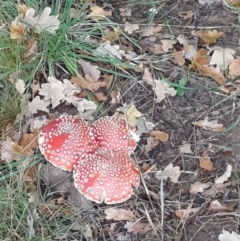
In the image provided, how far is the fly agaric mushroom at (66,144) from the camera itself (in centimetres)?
267

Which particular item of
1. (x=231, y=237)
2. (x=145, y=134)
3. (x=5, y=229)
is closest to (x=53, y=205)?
(x=5, y=229)

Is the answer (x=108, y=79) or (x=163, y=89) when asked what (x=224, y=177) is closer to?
(x=163, y=89)

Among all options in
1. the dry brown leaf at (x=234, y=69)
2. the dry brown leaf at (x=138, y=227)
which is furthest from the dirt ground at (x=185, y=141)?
the dry brown leaf at (x=234, y=69)

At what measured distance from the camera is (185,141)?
122 inches

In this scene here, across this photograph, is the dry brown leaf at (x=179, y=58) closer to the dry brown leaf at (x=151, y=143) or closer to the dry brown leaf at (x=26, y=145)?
the dry brown leaf at (x=151, y=143)

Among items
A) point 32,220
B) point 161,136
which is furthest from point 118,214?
point 161,136

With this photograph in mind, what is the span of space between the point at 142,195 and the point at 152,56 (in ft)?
3.18

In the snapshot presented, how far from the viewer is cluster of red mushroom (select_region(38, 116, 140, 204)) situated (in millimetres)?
2604

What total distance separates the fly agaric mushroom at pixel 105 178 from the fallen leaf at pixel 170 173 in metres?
Answer: 0.31

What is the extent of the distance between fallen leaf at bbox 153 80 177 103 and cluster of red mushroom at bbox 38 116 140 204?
505mm

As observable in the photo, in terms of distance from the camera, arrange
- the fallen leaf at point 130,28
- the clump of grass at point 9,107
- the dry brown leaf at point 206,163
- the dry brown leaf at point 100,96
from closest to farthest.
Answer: the dry brown leaf at point 206,163
the clump of grass at point 9,107
the dry brown leaf at point 100,96
the fallen leaf at point 130,28

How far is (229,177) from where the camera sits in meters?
2.93

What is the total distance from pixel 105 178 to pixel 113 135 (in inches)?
10.1

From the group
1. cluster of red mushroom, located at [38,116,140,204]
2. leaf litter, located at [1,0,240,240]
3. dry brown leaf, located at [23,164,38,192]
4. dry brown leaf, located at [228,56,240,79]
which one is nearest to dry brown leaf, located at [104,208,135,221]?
leaf litter, located at [1,0,240,240]
